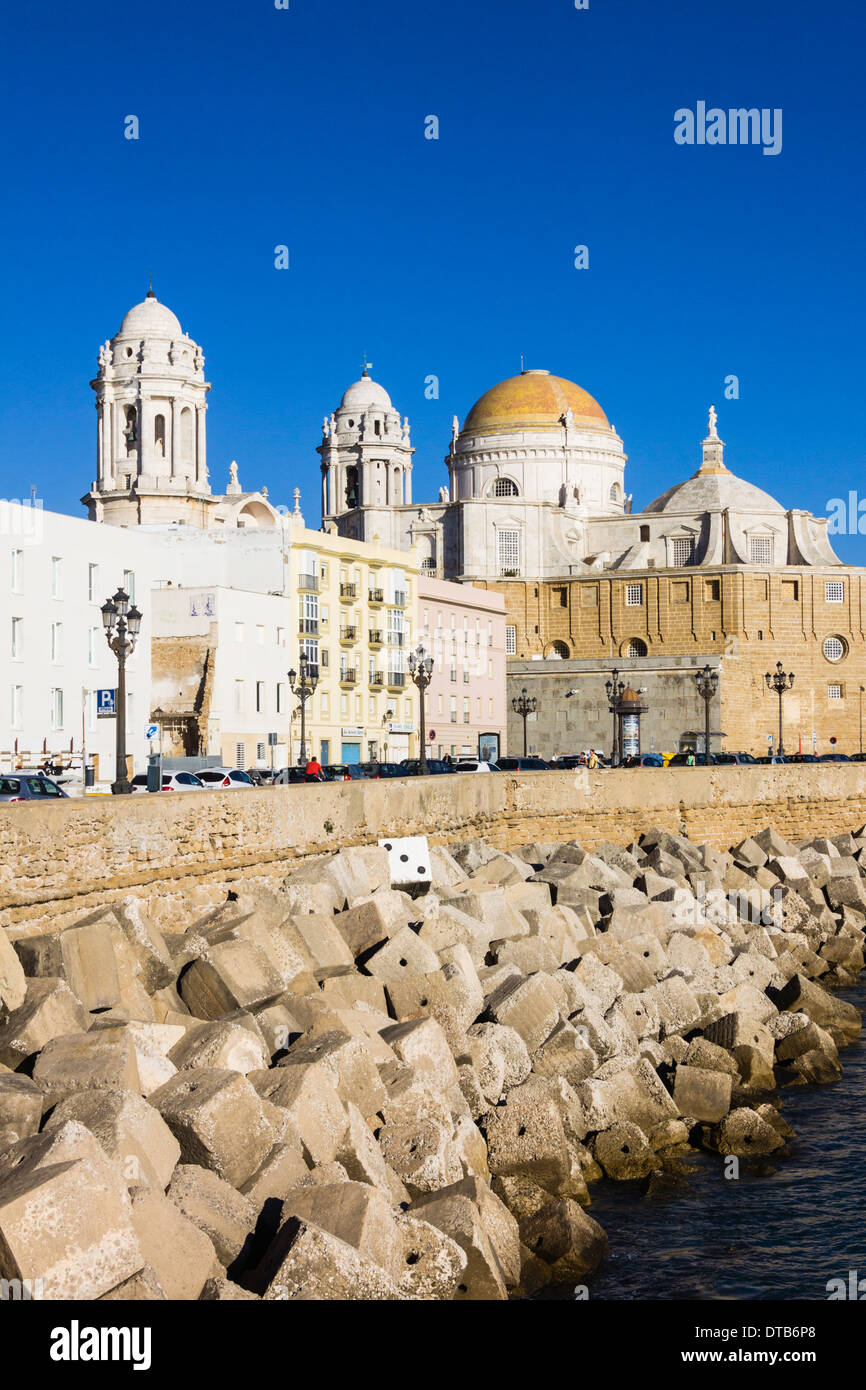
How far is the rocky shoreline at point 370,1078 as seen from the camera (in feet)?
25.1

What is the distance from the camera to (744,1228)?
11.2 metres

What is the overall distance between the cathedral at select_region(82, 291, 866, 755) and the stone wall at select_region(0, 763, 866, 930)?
3185cm

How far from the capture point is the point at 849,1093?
1512cm

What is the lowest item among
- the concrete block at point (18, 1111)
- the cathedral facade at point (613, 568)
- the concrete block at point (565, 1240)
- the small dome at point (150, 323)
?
the concrete block at point (565, 1240)

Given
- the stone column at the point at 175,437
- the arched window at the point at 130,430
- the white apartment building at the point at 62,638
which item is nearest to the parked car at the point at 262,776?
the white apartment building at the point at 62,638

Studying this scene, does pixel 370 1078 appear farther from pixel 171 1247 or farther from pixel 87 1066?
pixel 171 1247

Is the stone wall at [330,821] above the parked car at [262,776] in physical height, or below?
below

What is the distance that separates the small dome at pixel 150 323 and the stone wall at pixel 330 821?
37797mm

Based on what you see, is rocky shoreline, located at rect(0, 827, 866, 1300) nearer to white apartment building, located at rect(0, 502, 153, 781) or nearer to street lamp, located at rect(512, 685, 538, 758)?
white apartment building, located at rect(0, 502, 153, 781)

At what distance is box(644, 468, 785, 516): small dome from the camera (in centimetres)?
8400

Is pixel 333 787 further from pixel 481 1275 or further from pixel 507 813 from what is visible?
pixel 481 1275

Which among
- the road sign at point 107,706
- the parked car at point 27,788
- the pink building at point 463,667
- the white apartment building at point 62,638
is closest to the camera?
the parked car at point 27,788

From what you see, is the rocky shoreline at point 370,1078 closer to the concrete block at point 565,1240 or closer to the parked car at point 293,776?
the concrete block at point 565,1240

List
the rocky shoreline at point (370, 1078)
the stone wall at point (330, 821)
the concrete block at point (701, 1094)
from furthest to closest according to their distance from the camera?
the stone wall at point (330, 821), the concrete block at point (701, 1094), the rocky shoreline at point (370, 1078)
